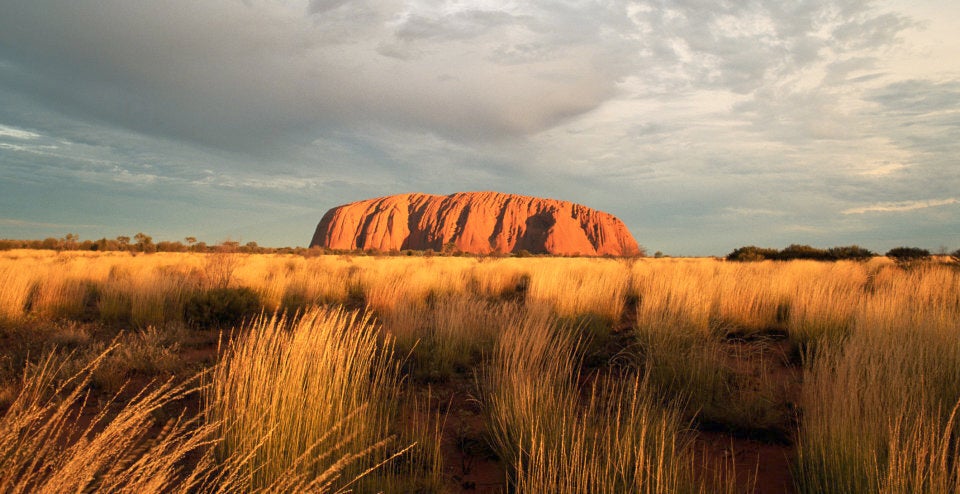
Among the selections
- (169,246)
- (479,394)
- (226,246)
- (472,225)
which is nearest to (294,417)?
(479,394)

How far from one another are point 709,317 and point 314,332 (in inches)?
244

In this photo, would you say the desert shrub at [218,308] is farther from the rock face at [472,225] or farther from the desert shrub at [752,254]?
the rock face at [472,225]

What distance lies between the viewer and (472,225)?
9994 centimetres

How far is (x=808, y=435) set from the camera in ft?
9.40

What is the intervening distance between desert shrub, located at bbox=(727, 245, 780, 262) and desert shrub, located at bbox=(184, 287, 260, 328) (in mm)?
29817

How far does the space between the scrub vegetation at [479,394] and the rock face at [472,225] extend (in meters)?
86.0

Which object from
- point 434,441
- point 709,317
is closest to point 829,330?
point 709,317

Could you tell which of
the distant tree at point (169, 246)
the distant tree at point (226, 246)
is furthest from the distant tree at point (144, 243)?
the distant tree at point (226, 246)

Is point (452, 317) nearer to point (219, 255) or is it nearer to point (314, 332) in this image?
point (314, 332)

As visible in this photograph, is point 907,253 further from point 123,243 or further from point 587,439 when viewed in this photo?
point 123,243

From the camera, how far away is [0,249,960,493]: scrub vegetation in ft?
7.52

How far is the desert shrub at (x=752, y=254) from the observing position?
3008 centimetres

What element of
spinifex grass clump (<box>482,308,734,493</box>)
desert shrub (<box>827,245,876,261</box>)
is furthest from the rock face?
spinifex grass clump (<box>482,308,734,493</box>)

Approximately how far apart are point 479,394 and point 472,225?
3770 inches
